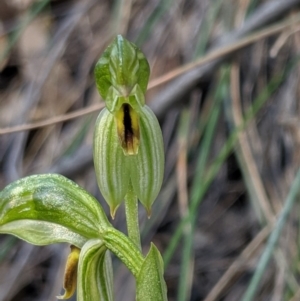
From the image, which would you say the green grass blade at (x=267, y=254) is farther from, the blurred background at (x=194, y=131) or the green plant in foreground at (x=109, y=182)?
the green plant in foreground at (x=109, y=182)

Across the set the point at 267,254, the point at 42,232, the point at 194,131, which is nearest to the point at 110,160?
the point at 42,232

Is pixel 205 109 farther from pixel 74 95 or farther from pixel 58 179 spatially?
pixel 58 179

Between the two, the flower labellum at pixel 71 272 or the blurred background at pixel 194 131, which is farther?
the blurred background at pixel 194 131

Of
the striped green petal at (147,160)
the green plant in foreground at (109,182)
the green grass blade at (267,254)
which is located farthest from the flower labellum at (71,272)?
the green grass blade at (267,254)

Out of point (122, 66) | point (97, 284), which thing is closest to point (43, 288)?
point (97, 284)

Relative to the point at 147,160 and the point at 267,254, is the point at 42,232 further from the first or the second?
the point at 267,254

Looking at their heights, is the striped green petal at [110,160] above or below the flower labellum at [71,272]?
above

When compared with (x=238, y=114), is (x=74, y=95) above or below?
above
